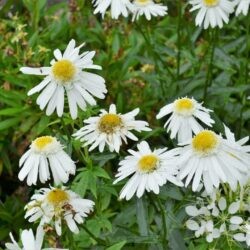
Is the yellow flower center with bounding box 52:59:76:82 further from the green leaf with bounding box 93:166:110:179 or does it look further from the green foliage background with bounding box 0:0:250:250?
the green foliage background with bounding box 0:0:250:250

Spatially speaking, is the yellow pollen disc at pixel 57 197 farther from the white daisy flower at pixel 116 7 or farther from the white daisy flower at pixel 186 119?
the white daisy flower at pixel 116 7

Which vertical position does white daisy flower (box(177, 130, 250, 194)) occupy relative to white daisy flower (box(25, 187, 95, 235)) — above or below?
above

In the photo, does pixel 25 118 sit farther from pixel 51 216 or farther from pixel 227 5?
pixel 51 216

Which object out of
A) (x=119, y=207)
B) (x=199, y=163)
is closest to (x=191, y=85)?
(x=119, y=207)

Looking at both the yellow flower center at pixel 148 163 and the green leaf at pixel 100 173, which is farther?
the green leaf at pixel 100 173

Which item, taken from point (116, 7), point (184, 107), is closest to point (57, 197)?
point (184, 107)

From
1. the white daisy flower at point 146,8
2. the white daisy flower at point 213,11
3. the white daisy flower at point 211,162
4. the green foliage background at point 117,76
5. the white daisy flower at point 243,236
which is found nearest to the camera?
the white daisy flower at point 211,162

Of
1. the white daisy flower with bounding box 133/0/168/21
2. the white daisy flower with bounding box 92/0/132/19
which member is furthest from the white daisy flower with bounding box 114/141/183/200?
the white daisy flower with bounding box 133/0/168/21

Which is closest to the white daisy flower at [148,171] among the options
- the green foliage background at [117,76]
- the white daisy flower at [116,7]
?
the green foliage background at [117,76]
